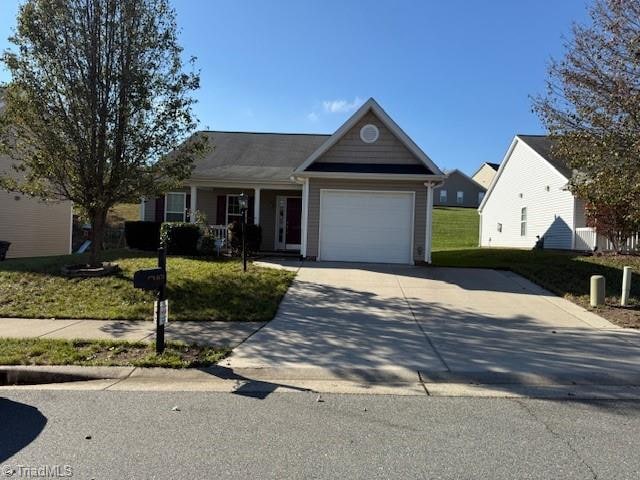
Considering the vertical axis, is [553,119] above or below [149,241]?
above

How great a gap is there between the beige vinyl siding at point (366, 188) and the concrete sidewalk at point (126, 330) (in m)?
7.70

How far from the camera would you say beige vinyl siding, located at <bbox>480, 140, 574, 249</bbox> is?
2238cm

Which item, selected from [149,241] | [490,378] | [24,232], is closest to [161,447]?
[490,378]

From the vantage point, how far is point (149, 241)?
1820 cm

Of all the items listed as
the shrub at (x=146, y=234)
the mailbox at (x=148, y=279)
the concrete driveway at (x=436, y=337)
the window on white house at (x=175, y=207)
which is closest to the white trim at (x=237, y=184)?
the window on white house at (x=175, y=207)

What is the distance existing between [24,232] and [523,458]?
22.4m

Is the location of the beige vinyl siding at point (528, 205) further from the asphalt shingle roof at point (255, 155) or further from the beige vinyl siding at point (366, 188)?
the asphalt shingle roof at point (255, 155)

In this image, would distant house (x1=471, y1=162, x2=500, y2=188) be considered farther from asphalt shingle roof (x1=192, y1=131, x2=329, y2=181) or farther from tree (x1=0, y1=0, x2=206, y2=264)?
tree (x1=0, y1=0, x2=206, y2=264)

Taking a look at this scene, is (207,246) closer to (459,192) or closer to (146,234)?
(146,234)

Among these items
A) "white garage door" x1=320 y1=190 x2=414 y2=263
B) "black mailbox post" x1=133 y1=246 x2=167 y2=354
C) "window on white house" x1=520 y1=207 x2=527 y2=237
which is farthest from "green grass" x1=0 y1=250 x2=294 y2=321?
"window on white house" x1=520 y1=207 x2=527 y2=237

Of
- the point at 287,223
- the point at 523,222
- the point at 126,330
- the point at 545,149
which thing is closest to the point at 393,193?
the point at 287,223

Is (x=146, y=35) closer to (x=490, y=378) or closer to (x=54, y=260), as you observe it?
(x=54, y=260)

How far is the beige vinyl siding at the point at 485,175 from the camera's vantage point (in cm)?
6888

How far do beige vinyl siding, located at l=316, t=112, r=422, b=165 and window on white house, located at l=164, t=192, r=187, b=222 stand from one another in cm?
627
